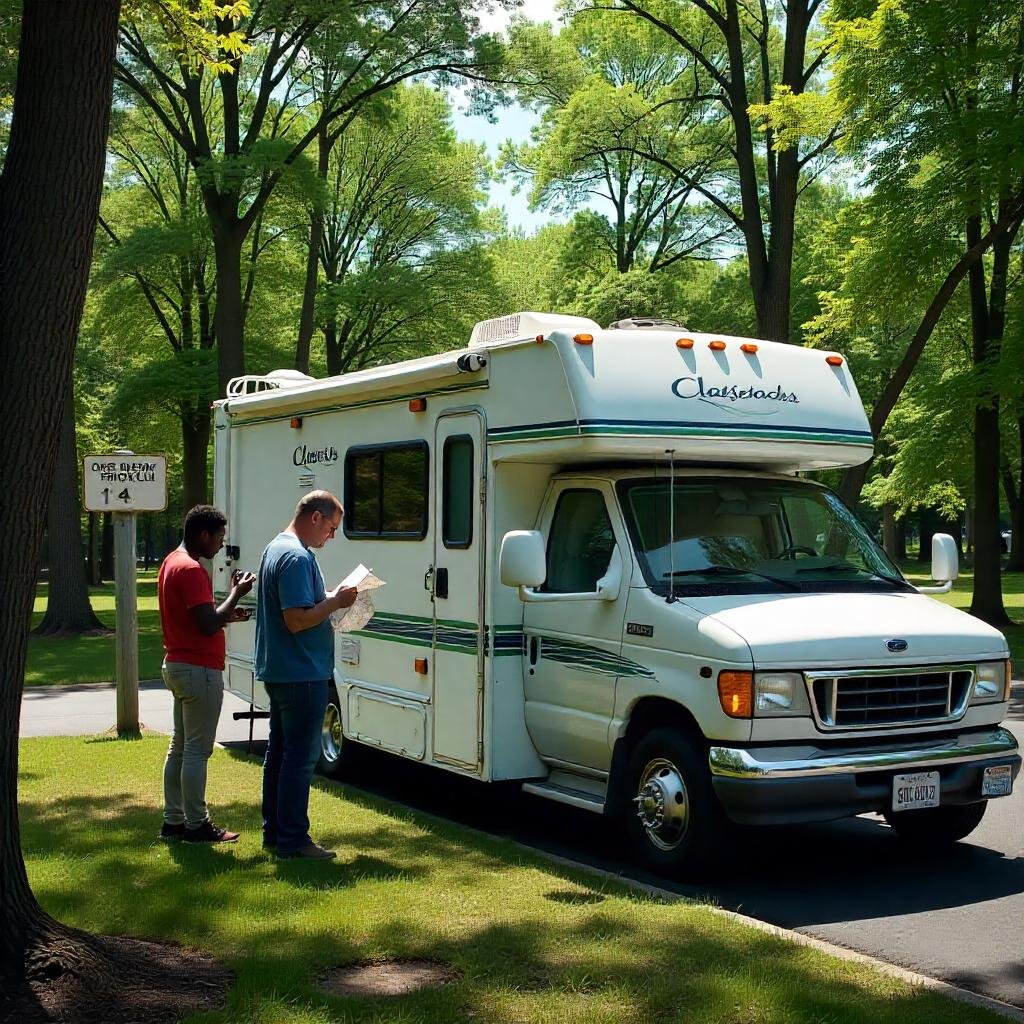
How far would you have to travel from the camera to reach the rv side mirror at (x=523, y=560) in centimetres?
759

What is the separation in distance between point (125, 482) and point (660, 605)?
660 cm

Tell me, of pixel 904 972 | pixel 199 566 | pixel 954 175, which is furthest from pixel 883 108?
pixel 904 972

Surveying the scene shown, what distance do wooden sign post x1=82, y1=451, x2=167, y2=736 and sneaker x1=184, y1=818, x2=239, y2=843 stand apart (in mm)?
4744

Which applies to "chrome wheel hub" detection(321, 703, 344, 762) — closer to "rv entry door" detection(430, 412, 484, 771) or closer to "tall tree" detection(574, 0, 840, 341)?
"rv entry door" detection(430, 412, 484, 771)

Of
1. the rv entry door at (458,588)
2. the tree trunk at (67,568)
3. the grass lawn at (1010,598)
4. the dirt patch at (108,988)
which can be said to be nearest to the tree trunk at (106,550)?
the tree trunk at (67,568)

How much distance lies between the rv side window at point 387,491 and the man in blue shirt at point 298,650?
2059 mm

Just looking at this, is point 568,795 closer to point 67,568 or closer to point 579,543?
point 579,543

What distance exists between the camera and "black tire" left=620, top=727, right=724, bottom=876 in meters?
7.01

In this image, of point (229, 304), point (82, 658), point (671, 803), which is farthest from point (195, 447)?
point (671, 803)

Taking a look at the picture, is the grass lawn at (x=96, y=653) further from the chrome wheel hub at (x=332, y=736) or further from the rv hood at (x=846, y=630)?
the rv hood at (x=846, y=630)

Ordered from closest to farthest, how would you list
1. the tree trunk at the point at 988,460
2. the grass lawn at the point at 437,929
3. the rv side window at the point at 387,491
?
1. the grass lawn at the point at 437,929
2. the rv side window at the point at 387,491
3. the tree trunk at the point at 988,460

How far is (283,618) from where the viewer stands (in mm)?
7199

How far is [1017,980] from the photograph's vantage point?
5.60m

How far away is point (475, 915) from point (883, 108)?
1540cm
